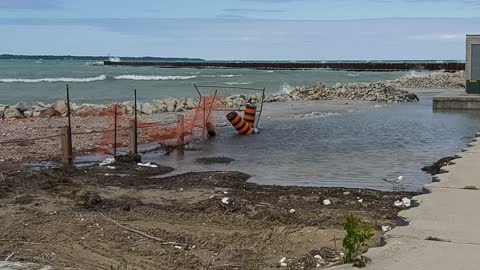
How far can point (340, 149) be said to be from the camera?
53.3 feet

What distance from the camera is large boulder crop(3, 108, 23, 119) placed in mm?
25566

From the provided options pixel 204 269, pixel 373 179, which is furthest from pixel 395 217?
pixel 373 179

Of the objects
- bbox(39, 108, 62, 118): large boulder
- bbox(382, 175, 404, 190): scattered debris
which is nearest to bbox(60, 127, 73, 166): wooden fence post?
bbox(382, 175, 404, 190): scattered debris

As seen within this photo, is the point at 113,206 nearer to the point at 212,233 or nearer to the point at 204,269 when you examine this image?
the point at 212,233

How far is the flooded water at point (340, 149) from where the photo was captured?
1228cm

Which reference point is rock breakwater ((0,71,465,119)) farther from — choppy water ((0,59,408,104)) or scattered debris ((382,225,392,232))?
scattered debris ((382,225,392,232))

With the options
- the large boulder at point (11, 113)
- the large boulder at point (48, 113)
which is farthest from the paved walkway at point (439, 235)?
the large boulder at point (11, 113)

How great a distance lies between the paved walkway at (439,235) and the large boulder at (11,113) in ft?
65.2

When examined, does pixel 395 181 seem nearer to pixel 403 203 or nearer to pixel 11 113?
pixel 403 203

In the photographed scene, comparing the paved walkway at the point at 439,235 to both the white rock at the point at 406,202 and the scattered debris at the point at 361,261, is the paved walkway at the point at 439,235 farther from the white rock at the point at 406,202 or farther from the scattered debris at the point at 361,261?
the white rock at the point at 406,202

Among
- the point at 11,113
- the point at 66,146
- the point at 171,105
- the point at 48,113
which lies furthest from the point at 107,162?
the point at 171,105

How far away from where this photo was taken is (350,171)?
42.1 ft

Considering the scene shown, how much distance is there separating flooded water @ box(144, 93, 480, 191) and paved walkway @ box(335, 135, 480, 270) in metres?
2.25

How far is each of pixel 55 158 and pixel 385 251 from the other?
9936mm
